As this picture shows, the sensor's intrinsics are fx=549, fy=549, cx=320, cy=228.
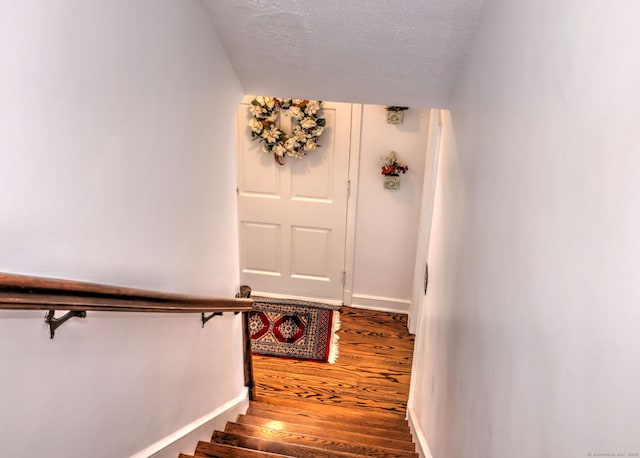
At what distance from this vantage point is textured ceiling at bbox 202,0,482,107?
193cm

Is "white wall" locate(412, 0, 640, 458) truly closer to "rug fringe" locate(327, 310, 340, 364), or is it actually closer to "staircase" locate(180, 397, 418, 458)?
"staircase" locate(180, 397, 418, 458)

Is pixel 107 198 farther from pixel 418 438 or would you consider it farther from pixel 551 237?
pixel 418 438

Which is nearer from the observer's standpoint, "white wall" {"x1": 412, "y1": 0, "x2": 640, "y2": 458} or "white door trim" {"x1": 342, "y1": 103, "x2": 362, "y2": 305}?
"white wall" {"x1": 412, "y1": 0, "x2": 640, "y2": 458}

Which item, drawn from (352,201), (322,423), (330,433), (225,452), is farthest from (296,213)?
(225,452)

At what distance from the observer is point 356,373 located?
4039 mm

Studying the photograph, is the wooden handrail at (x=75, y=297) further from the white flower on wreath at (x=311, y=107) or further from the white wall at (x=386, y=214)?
the white wall at (x=386, y=214)

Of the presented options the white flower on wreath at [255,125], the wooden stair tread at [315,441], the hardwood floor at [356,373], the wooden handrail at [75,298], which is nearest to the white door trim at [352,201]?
the hardwood floor at [356,373]

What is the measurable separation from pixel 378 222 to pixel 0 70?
3.63 m

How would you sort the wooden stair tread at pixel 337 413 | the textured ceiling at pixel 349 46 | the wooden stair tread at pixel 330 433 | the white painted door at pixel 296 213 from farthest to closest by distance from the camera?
the white painted door at pixel 296 213 → the wooden stair tread at pixel 337 413 → the wooden stair tread at pixel 330 433 → the textured ceiling at pixel 349 46

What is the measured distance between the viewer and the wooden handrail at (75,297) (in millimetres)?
1002

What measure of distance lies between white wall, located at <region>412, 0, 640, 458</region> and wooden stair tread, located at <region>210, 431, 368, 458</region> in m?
0.87

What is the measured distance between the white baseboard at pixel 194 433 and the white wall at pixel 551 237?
1.08 metres

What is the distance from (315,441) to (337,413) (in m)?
0.68

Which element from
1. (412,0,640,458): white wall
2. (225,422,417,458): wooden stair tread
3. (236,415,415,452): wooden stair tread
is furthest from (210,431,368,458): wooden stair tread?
(412,0,640,458): white wall
